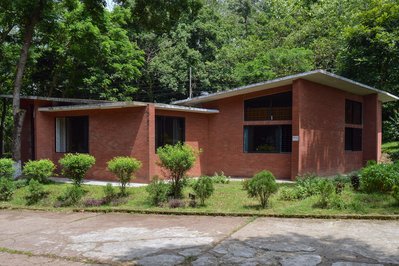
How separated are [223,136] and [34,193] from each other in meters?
8.46

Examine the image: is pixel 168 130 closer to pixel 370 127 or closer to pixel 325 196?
pixel 325 196

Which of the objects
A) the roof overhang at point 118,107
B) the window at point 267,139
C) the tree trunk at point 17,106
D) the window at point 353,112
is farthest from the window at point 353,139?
the tree trunk at point 17,106

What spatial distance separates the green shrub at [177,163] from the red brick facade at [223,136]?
3.50 meters

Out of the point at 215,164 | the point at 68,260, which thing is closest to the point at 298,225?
the point at 68,260

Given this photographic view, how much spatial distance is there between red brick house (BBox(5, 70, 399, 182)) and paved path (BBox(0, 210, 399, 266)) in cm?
628

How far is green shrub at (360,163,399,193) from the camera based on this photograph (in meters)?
10.7

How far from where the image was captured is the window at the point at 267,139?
1652cm

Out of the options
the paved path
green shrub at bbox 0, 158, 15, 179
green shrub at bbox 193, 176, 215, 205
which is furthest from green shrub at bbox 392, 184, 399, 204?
green shrub at bbox 0, 158, 15, 179

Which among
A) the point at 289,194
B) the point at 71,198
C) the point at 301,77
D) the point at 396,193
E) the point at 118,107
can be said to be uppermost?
the point at 301,77

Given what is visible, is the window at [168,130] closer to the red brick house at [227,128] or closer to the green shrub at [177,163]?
the red brick house at [227,128]

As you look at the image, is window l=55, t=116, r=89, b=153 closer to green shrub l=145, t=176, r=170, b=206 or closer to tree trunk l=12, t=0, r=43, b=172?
tree trunk l=12, t=0, r=43, b=172

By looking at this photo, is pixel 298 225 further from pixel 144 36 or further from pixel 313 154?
pixel 144 36

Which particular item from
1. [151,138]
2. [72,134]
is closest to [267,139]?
[151,138]

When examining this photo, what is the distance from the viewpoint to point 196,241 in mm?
6961
